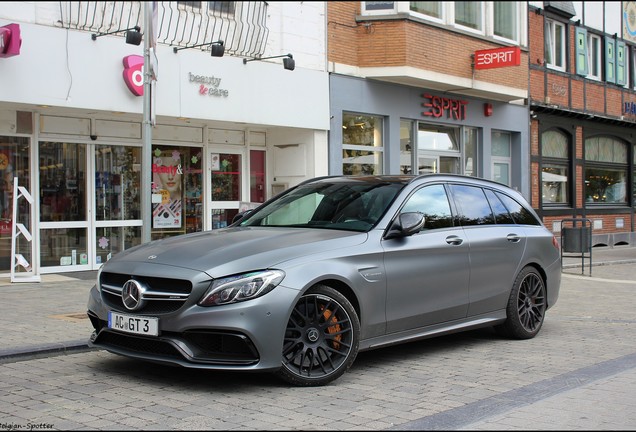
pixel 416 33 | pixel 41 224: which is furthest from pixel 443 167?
pixel 41 224

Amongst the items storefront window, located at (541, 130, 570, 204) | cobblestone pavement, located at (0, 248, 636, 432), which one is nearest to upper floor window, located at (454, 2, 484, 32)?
storefront window, located at (541, 130, 570, 204)

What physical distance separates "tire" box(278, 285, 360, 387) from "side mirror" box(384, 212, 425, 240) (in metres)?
0.86

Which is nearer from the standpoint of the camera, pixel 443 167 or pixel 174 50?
pixel 174 50

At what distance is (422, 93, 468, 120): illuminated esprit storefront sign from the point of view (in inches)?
705

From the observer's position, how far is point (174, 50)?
12.8 meters

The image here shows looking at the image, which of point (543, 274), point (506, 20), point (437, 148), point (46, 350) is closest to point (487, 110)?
point (437, 148)

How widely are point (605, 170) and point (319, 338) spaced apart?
2204cm

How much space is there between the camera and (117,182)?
13367 millimetres

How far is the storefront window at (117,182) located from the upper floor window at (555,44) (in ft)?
43.7

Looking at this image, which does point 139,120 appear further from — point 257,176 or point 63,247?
point 257,176

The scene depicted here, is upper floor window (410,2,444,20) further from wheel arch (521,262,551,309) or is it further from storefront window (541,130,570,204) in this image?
wheel arch (521,262,551,309)

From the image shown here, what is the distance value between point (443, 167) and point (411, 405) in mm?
14526

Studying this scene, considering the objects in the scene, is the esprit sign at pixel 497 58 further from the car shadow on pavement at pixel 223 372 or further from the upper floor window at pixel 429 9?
the car shadow on pavement at pixel 223 372

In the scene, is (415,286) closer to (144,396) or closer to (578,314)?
(144,396)
